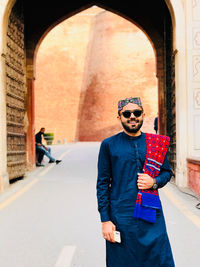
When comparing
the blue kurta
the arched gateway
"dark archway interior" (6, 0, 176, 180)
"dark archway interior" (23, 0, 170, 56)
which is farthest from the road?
"dark archway interior" (23, 0, 170, 56)

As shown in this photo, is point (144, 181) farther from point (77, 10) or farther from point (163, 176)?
point (77, 10)

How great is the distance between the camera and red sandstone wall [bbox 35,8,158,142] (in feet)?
138

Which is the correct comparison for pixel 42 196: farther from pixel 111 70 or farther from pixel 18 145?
pixel 111 70

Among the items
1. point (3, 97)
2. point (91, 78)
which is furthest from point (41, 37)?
point (91, 78)

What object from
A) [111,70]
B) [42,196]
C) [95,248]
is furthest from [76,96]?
[95,248]

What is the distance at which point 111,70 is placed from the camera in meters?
43.4

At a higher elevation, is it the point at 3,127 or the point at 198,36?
the point at 198,36

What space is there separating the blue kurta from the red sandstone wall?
3762 centimetres

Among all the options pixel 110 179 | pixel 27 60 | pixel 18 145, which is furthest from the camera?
pixel 27 60

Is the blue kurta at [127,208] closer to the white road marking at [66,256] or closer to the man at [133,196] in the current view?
the man at [133,196]

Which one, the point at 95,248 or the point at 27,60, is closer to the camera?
the point at 95,248

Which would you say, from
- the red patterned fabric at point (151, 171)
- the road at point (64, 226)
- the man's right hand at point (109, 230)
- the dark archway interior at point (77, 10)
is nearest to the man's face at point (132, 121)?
the red patterned fabric at point (151, 171)

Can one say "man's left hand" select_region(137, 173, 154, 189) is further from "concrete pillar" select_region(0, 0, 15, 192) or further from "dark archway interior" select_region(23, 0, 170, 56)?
"dark archway interior" select_region(23, 0, 170, 56)

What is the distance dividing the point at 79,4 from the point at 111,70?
28170 mm
